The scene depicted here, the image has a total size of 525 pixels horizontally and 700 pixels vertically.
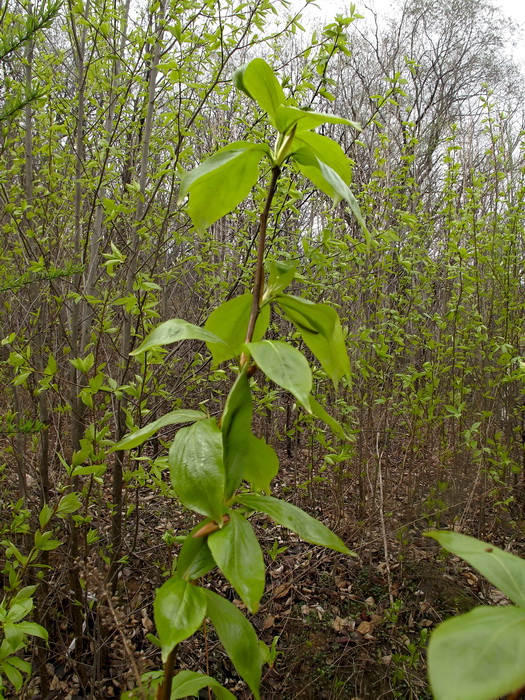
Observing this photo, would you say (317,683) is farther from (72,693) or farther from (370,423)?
(370,423)

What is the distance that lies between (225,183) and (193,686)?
77 centimetres

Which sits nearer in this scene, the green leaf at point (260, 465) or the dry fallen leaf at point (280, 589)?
the green leaf at point (260, 465)

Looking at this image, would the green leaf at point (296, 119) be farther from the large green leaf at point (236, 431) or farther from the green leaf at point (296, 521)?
the green leaf at point (296, 521)

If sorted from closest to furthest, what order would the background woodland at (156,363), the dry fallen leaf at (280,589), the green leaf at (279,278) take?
the green leaf at (279,278)
the background woodland at (156,363)
the dry fallen leaf at (280,589)

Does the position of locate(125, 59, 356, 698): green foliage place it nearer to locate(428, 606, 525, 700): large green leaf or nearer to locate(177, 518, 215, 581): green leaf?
locate(177, 518, 215, 581): green leaf

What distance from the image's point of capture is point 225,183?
0.67 m

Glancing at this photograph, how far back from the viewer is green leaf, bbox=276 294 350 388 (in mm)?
617

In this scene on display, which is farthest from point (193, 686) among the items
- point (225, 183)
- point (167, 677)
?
point (225, 183)

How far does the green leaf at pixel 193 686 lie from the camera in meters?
0.69

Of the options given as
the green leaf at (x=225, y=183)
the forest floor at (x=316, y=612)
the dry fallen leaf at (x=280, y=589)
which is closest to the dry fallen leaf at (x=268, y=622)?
the forest floor at (x=316, y=612)

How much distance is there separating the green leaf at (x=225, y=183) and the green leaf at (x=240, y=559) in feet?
1.38

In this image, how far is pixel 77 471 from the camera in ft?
4.70

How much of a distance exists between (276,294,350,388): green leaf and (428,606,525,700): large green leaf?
32 cm

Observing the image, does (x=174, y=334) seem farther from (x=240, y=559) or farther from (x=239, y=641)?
(x=239, y=641)
